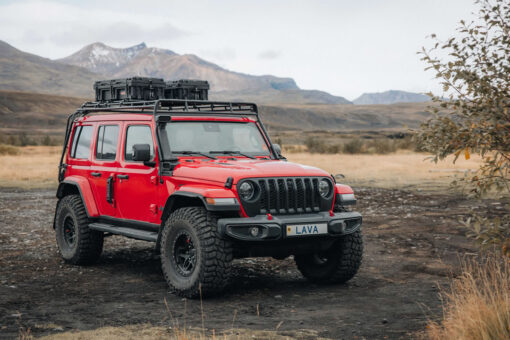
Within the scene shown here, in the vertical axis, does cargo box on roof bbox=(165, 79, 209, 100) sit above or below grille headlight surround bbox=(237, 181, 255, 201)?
above

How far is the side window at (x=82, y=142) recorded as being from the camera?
980 cm

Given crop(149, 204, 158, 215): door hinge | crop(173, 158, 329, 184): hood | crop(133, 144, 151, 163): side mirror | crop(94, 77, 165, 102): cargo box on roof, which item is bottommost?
crop(149, 204, 158, 215): door hinge

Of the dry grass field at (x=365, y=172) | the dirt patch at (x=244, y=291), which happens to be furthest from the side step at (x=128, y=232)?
the dry grass field at (x=365, y=172)

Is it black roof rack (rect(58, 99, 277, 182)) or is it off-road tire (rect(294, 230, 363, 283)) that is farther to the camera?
black roof rack (rect(58, 99, 277, 182))

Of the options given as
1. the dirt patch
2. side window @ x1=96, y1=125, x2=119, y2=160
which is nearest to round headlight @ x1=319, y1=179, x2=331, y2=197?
the dirt patch

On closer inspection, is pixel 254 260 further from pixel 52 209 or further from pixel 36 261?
pixel 52 209

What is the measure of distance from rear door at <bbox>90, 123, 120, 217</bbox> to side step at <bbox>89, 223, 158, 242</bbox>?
203 mm

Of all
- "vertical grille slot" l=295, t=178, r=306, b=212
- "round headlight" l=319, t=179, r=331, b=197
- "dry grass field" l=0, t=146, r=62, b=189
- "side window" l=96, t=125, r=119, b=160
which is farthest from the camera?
"dry grass field" l=0, t=146, r=62, b=189

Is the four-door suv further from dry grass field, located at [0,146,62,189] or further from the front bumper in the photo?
dry grass field, located at [0,146,62,189]

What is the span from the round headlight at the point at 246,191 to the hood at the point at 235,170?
9 cm

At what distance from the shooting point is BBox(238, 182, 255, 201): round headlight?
7.12 metres

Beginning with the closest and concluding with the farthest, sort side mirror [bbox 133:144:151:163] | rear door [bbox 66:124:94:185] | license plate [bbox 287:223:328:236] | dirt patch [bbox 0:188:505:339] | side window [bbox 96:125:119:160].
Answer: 1. dirt patch [bbox 0:188:505:339]
2. license plate [bbox 287:223:328:236]
3. side mirror [bbox 133:144:151:163]
4. side window [bbox 96:125:119:160]
5. rear door [bbox 66:124:94:185]

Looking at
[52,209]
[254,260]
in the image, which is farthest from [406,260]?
[52,209]

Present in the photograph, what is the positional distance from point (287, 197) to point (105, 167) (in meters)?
3.19
